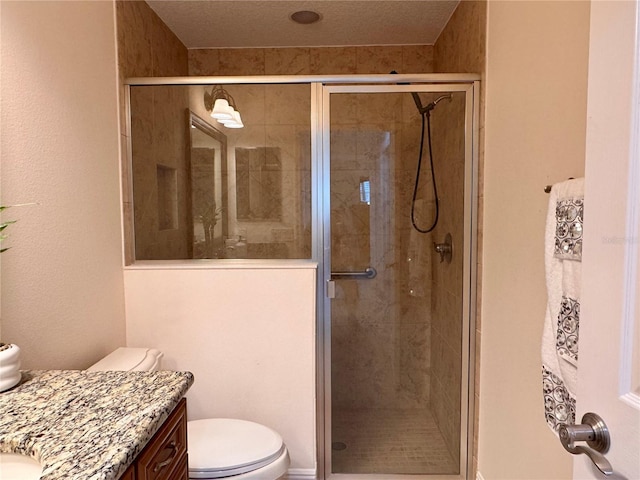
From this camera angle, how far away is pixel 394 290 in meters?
2.19

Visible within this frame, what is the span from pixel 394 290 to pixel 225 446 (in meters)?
1.13

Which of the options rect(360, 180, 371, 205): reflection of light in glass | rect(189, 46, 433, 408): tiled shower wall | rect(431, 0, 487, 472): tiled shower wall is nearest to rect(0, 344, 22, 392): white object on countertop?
rect(189, 46, 433, 408): tiled shower wall

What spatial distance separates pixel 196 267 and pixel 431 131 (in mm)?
1333

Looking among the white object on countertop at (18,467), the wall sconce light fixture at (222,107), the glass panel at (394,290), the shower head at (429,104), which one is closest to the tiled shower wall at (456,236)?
the glass panel at (394,290)

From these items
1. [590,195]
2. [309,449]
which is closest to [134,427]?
[590,195]

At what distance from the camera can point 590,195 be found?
0.72 meters

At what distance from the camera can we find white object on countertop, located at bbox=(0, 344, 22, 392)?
103cm

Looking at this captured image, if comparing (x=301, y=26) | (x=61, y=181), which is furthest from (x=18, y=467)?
(x=301, y=26)

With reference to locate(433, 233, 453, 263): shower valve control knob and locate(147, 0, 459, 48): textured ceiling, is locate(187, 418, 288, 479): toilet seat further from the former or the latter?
locate(147, 0, 459, 48): textured ceiling

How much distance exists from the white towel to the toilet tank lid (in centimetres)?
141

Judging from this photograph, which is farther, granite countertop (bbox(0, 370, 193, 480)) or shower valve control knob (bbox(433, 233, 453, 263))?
shower valve control knob (bbox(433, 233, 453, 263))

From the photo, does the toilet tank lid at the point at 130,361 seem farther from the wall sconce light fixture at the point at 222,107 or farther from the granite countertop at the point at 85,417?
the wall sconce light fixture at the point at 222,107

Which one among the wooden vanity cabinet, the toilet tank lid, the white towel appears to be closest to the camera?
the wooden vanity cabinet

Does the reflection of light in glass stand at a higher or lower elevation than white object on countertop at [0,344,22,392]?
higher
